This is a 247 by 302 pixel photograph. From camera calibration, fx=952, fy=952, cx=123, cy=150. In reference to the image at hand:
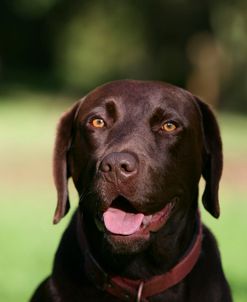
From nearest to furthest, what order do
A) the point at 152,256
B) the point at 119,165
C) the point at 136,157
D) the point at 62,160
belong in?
1. the point at 119,165
2. the point at 136,157
3. the point at 152,256
4. the point at 62,160

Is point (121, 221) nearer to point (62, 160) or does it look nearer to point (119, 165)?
point (119, 165)

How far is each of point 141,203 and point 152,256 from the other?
53cm

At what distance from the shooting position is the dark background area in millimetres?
29109

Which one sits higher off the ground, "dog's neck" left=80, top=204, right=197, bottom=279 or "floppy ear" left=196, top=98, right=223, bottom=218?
"floppy ear" left=196, top=98, right=223, bottom=218

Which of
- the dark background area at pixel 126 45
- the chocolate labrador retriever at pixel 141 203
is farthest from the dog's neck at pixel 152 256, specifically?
the dark background area at pixel 126 45

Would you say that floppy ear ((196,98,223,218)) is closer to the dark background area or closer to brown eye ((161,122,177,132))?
brown eye ((161,122,177,132))

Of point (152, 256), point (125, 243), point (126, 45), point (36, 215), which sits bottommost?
point (126, 45)

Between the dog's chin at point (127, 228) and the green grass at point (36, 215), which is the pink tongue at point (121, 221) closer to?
the dog's chin at point (127, 228)

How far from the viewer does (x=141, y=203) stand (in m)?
4.82

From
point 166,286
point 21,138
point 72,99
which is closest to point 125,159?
point 166,286

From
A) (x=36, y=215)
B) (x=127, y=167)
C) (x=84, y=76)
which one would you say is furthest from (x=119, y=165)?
(x=84, y=76)

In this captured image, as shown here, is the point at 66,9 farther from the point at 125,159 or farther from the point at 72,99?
the point at 125,159

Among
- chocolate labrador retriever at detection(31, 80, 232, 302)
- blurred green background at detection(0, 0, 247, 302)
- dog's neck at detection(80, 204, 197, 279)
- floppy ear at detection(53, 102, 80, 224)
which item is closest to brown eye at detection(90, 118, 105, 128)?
chocolate labrador retriever at detection(31, 80, 232, 302)

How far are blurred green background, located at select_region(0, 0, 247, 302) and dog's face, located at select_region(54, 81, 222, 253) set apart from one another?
117 inches
